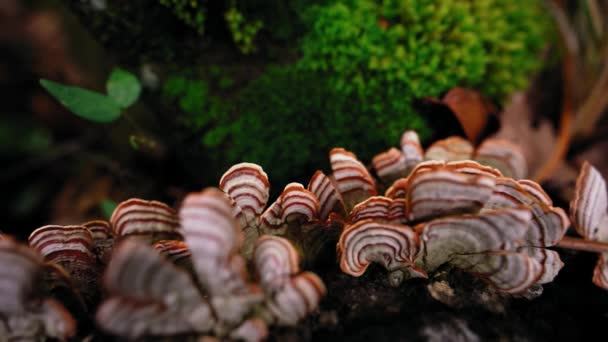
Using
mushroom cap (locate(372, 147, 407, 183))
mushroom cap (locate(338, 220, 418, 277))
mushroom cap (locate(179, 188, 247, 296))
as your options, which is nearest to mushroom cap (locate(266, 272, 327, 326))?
mushroom cap (locate(179, 188, 247, 296))

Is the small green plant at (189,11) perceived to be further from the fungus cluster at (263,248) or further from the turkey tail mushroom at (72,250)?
the turkey tail mushroom at (72,250)

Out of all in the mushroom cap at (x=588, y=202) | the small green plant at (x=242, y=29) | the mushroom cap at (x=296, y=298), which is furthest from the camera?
the small green plant at (x=242, y=29)

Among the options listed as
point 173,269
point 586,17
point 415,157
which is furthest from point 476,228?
point 586,17

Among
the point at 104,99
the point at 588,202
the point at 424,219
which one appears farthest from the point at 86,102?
the point at 588,202

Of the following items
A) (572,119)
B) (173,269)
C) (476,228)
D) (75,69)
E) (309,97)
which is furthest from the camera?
(75,69)

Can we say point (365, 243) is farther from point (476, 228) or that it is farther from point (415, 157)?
point (415, 157)

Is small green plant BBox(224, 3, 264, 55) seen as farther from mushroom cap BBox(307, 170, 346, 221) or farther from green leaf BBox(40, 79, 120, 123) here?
mushroom cap BBox(307, 170, 346, 221)

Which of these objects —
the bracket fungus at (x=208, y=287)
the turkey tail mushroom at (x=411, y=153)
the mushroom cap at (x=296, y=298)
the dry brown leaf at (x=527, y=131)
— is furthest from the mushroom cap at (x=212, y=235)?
the dry brown leaf at (x=527, y=131)
